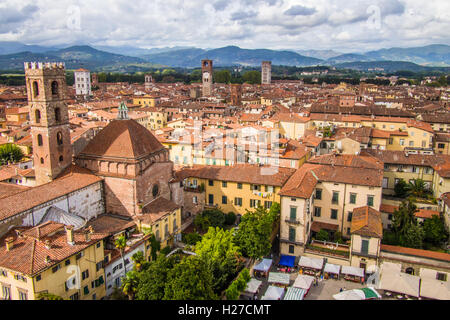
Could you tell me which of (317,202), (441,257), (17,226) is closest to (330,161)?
(317,202)

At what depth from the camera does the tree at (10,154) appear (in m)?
54.5

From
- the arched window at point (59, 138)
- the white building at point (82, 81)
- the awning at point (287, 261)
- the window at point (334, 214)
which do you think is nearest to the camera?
the awning at point (287, 261)

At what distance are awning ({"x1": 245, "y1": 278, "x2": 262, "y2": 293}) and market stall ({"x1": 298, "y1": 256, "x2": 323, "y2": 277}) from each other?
539 centimetres

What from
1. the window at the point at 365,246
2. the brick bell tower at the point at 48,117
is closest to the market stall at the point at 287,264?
the window at the point at 365,246

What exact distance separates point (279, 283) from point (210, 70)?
133609mm

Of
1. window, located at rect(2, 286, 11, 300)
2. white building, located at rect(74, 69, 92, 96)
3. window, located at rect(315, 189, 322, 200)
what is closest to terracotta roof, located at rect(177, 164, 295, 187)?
window, located at rect(315, 189, 322, 200)

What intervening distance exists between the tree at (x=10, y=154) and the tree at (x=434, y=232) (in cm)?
5564

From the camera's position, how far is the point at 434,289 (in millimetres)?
27438

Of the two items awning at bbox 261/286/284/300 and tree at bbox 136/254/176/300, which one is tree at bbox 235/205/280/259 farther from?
tree at bbox 136/254/176/300

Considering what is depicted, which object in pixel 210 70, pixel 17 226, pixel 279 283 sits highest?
pixel 210 70

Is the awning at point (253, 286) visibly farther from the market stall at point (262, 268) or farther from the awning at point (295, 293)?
the market stall at point (262, 268)

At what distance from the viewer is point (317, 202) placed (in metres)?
38.8

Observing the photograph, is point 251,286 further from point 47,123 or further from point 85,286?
point 47,123
